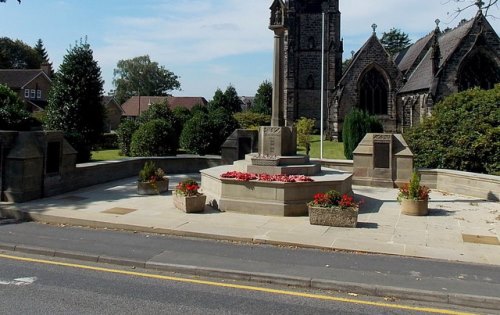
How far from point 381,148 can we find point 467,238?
705 cm

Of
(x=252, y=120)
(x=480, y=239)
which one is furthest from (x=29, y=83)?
(x=480, y=239)

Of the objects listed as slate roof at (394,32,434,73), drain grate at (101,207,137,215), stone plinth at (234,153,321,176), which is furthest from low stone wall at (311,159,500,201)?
slate roof at (394,32,434,73)

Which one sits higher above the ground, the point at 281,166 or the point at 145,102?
the point at 145,102

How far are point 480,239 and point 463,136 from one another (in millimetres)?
8433

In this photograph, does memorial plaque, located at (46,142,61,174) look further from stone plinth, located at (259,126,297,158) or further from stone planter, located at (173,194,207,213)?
stone plinth, located at (259,126,297,158)

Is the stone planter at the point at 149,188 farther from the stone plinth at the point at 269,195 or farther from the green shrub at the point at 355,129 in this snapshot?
the green shrub at the point at 355,129

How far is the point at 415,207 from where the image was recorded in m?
11.4

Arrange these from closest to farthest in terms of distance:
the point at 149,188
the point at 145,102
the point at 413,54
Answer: the point at 149,188, the point at 413,54, the point at 145,102

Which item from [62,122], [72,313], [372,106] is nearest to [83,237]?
[72,313]

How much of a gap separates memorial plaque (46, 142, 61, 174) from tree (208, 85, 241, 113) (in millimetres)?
34830

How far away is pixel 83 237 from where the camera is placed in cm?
907

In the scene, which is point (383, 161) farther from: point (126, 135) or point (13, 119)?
point (126, 135)

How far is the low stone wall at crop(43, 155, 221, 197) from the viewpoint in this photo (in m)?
13.9

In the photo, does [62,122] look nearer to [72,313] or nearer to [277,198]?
[277,198]
